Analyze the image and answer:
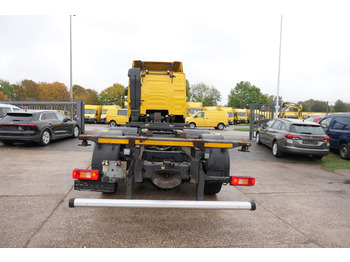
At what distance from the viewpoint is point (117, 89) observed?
2450 inches

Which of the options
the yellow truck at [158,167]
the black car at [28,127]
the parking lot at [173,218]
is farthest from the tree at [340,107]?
the yellow truck at [158,167]

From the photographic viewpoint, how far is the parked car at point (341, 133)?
9.01m

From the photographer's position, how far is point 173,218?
3.65 m

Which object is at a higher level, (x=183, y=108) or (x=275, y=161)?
(x=183, y=108)

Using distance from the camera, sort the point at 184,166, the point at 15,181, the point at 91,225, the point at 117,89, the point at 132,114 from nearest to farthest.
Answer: the point at 91,225 < the point at 184,166 < the point at 15,181 < the point at 132,114 < the point at 117,89

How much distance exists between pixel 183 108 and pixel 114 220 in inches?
151

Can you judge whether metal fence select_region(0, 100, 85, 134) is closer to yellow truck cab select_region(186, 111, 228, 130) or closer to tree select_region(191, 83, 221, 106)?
yellow truck cab select_region(186, 111, 228, 130)

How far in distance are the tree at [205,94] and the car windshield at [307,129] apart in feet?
210

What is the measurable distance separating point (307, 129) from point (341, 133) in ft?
6.01

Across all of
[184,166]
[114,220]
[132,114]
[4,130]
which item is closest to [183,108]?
[132,114]

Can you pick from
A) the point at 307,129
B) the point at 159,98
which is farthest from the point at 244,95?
the point at 159,98

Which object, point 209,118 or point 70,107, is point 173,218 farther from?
point 209,118

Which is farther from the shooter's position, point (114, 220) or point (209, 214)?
point (209, 214)
